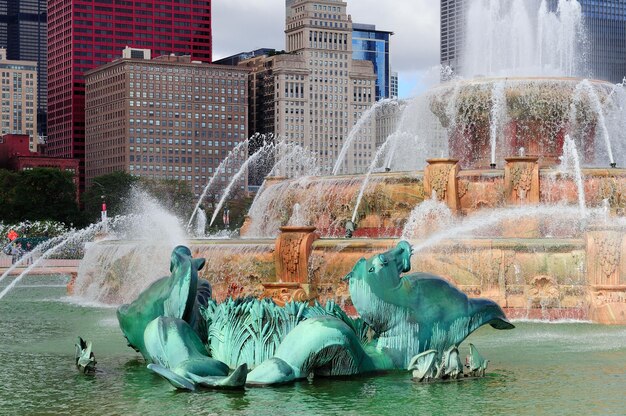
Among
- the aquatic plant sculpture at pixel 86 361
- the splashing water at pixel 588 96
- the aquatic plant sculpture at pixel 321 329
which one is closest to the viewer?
the aquatic plant sculpture at pixel 321 329

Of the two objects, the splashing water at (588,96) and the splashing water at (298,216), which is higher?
the splashing water at (588,96)

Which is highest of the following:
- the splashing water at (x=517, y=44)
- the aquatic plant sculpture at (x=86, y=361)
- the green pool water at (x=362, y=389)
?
the splashing water at (x=517, y=44)

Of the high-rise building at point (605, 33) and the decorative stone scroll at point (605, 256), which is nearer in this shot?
the decorative stone scroll at point (605, 256)

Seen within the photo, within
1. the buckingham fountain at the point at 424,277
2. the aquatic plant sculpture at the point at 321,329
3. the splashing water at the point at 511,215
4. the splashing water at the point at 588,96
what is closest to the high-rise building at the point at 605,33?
the buckingham fountain at the point at 424,277

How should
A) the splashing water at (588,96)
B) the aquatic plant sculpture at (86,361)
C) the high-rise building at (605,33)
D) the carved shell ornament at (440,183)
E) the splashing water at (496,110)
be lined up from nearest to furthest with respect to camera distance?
1. the aquatic plant sculpture at (86,361)
2. the carved shell ornament at (440,183)
3. the splashing water at (496,110)
4. the splashing water at (588,96)
5. the high-rise building at (605,33)

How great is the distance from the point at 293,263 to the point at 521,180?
7.30 meters

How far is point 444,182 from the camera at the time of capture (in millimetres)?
33219

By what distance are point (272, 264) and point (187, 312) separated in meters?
10.8

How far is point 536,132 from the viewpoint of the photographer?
41.3 m

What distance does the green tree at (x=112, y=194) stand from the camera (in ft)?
500

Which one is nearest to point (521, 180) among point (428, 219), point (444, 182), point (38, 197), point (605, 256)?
point (444, 182)

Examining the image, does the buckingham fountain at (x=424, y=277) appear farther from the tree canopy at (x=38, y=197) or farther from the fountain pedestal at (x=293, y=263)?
the tree canopy at (x=38, y=197)

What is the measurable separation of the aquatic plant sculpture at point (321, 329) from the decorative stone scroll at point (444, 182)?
14219 mm

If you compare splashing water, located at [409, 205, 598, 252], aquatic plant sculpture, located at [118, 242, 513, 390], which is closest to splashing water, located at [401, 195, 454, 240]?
splashing water, located at [409, 205, 598, 252]
